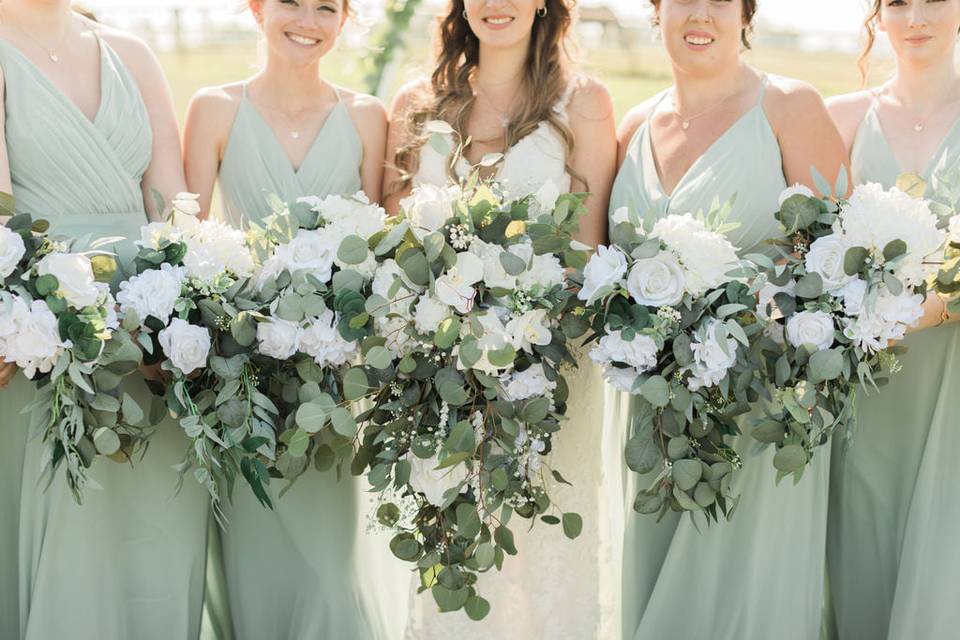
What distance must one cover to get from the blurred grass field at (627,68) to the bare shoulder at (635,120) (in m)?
24.0

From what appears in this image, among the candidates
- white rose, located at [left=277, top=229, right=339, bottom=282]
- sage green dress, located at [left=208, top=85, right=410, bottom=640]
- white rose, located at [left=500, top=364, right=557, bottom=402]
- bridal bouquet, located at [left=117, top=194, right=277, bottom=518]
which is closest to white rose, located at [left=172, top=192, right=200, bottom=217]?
bridal bouquet, located at [left=117, top=194, right=277, bottom=518]

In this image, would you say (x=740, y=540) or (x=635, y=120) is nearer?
(x=740, y=540)

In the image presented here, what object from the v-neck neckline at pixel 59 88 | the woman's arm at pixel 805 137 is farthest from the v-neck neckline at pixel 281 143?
the woman's arm at pixel 805 137

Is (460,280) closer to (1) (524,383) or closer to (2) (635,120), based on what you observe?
(1) (524,383)

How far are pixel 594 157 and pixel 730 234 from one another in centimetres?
71

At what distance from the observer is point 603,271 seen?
11.4ft

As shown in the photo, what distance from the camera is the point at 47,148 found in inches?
156

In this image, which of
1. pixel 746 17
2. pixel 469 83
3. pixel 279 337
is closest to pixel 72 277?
pixel 279 337

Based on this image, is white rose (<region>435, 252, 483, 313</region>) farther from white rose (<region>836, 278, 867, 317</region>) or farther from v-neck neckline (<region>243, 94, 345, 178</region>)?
v-neck neckline (<region>243, 94, 345, 178</region>)

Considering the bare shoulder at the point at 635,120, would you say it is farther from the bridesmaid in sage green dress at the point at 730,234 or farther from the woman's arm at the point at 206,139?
the woman's arm at the point at 206,139

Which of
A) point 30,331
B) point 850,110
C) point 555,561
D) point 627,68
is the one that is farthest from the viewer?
point 627,68

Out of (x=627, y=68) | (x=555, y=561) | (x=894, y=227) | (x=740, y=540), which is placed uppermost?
(x=627, y=68)

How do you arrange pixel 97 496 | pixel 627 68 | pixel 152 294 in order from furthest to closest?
pixel 627 68, pixel 97 496, pixel 152 294

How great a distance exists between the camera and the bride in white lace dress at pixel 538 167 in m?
4.56
